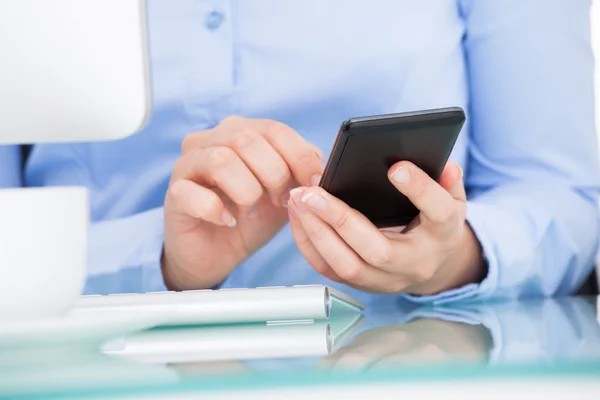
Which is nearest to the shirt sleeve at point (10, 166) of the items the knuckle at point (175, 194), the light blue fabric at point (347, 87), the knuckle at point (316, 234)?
the light blue fabric at point (347, 87)

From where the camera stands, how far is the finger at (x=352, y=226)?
19.5 inches

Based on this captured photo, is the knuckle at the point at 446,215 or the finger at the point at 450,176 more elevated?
the finger at the point at 450,176

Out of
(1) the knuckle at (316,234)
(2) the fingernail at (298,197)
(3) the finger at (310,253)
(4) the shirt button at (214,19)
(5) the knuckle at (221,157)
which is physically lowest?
(3) the finger at (310,253)

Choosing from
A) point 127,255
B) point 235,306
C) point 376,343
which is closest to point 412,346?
point 376,343

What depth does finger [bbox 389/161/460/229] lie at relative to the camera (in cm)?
47

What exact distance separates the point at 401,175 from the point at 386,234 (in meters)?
0.11

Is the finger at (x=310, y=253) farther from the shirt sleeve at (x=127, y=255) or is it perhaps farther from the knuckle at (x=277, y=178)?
the shirt sleeve at (x=127, y=255)

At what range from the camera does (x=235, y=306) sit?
0.43 m

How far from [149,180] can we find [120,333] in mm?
590

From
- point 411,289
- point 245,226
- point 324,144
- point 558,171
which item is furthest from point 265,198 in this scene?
point 558,171

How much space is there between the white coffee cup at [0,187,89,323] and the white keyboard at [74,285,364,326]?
0.18 feet

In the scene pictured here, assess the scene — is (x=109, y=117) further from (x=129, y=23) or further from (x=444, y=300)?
(x=444, y=300)

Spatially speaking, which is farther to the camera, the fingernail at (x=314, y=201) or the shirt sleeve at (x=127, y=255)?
the shirt sleeve at (x=127, y=255)

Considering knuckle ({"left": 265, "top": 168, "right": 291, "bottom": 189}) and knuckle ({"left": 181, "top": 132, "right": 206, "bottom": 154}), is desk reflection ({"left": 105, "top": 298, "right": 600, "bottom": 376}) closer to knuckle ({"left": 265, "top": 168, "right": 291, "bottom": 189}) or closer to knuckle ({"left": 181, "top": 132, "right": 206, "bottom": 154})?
knuckle ({"left": 265, "top": 168, "right": 291, "bottom": 189})
